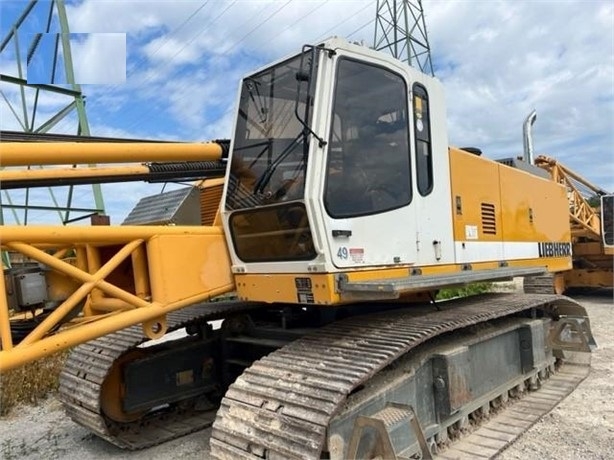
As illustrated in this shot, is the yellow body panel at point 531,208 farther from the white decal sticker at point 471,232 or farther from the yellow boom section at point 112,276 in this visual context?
the yellow boom section at point 112,276

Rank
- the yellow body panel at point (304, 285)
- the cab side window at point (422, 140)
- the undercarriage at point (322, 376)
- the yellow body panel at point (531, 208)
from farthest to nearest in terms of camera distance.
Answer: the yellow body panel at point (531, 208) → the cab side window at point (422, 140) → the yellow body panel at point (304, 285) → the undercarriage at point (322, 376)

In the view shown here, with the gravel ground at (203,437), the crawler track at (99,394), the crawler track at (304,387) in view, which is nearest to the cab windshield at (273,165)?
the crawler track at (304,387)

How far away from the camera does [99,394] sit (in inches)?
177

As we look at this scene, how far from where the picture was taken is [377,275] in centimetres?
396

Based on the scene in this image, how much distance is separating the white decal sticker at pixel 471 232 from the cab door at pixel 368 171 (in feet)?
2.99

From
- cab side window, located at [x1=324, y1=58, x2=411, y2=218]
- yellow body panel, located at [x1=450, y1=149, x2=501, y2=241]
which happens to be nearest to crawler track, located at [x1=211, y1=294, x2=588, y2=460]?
cab side window, located at [x1=324, y1=58, x2=411, y2=218]

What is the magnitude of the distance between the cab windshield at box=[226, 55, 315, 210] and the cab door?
0.22m

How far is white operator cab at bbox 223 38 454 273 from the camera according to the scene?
3697mm

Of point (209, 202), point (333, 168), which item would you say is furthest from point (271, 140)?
point (209, 202)

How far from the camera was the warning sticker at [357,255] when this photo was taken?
150 inches

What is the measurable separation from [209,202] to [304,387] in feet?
7.25

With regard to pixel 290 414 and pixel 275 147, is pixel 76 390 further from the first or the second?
pixel 275 147

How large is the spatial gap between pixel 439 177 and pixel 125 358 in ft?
9.89

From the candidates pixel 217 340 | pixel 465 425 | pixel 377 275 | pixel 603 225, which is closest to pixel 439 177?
pixel 377 275
